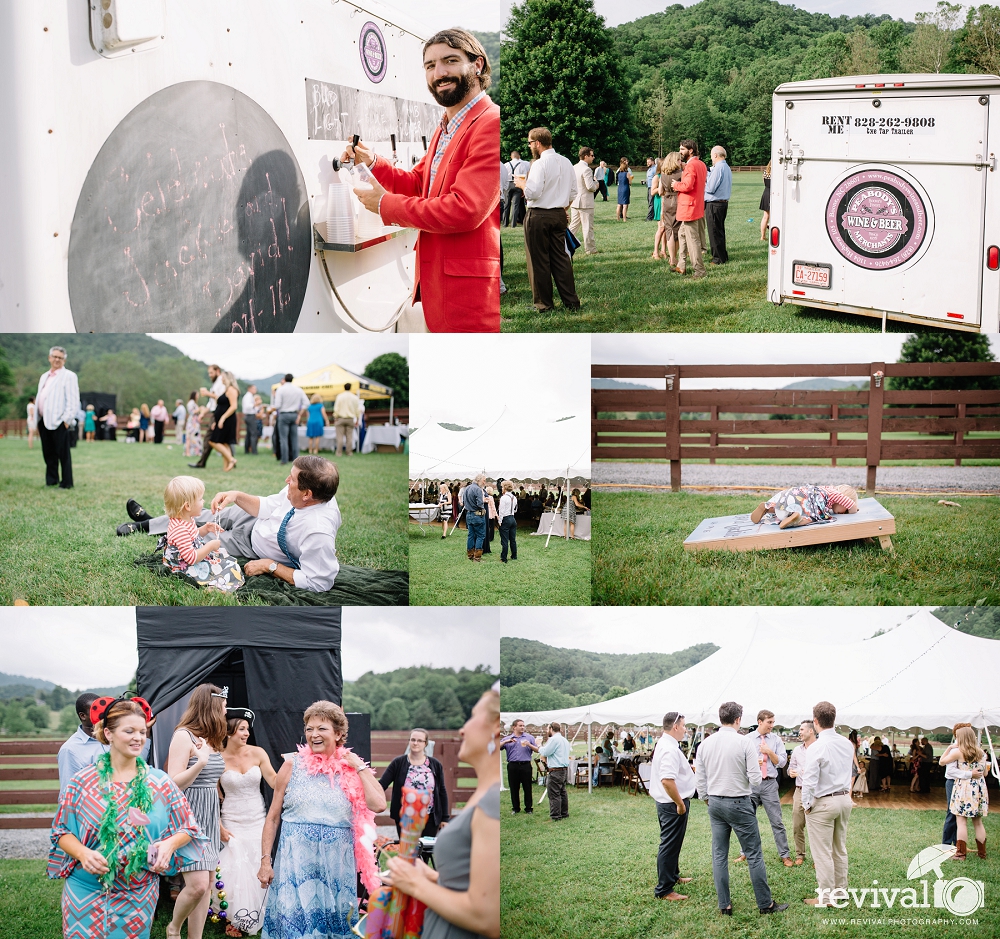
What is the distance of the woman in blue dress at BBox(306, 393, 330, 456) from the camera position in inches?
216

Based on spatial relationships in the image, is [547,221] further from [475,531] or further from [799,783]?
[799,783]

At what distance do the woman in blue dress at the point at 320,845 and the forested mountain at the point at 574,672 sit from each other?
3.46 ft

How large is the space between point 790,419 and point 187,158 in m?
3.70

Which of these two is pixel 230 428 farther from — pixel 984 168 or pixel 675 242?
pixel 984 168

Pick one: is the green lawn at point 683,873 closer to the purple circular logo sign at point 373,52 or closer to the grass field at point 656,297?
the grass field at point 656,297

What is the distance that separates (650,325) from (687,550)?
1.34 meters

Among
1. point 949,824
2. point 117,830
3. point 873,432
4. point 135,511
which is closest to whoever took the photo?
point 117,830

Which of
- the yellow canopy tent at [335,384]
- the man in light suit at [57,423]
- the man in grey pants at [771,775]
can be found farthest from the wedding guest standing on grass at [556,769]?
the man in light suit at [57,423]

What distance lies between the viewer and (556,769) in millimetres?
5969

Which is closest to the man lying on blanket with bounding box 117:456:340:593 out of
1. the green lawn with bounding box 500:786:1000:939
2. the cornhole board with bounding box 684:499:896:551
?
the green lawn with bounding box 500:786:1000:939

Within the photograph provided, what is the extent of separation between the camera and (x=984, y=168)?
5211 millimetres

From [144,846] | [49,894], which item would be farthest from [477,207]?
[49,894]

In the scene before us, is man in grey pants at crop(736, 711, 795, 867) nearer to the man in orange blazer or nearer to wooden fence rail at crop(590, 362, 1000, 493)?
wooden fence rail at crop(590, 362, 1000, 493)

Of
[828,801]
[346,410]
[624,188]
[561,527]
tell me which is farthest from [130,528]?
[828,801]
